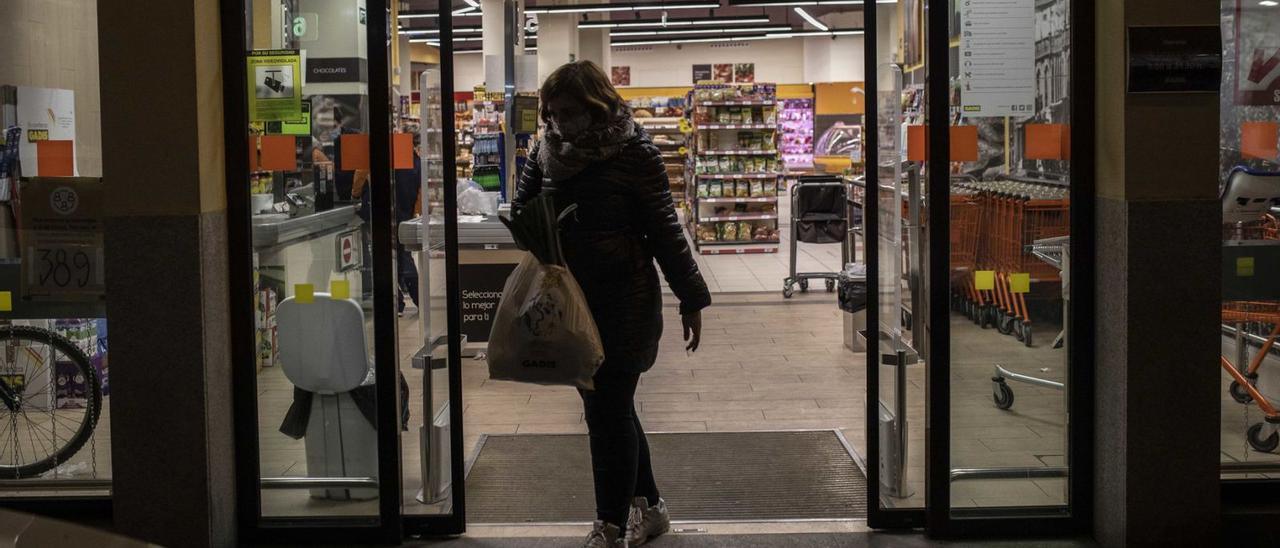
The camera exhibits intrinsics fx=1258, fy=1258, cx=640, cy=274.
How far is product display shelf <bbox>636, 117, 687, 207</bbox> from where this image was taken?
21.3m

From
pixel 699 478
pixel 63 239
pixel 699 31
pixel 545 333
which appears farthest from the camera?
pixel 699 31

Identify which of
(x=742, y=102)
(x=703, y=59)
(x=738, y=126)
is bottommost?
(x=738, y=126)

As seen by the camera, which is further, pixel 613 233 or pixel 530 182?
pixel 530 182

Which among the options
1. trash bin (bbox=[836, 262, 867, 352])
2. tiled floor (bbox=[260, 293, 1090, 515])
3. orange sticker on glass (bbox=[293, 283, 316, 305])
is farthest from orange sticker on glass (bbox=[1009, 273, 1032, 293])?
orange sticker on glass (bbox=[293, 283, 316, 305])

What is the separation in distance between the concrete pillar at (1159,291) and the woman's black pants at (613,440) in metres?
1.44

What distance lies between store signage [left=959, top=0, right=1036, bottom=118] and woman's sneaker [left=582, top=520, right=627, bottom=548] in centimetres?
167

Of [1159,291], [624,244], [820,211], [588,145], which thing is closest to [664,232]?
[624,244]

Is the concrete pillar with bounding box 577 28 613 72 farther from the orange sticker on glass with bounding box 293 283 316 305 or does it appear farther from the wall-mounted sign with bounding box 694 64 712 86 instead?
the orange sticker on glass with bounding box 293 283 316 305

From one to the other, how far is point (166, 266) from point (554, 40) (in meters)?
13.3

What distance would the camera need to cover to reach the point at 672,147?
2203cm

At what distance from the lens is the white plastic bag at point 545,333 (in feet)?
11.4

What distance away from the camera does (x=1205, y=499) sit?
12.2 feet

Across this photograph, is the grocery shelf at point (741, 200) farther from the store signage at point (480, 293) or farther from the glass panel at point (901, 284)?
the glass panel at point (901, 284)

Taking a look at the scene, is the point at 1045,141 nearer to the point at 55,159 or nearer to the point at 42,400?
the point at 55,159
